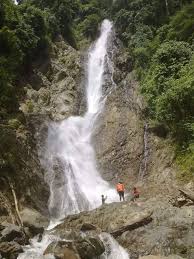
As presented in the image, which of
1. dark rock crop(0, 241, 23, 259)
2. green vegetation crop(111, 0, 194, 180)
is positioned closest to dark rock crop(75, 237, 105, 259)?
dark rock crop(0, 241, 23, 259)

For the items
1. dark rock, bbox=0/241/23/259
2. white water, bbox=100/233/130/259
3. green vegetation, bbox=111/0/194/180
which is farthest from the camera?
green vegetation, bbox=111/0/194/180

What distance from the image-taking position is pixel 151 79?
28.9 metres

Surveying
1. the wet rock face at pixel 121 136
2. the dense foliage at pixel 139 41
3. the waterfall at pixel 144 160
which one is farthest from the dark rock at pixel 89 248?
the dense foliage at pixel 139 41

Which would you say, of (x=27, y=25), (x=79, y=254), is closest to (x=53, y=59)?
(x=27, y=25)

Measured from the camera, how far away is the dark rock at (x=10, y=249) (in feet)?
48.9

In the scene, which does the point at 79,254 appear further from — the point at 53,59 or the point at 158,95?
the point at 53,59

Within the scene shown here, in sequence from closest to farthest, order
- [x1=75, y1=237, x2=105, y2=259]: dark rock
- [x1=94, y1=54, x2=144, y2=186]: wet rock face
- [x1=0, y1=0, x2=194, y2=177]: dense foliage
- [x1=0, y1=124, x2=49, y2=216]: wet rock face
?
[x1=75, y1=237, x2=105, y2=259]: dark rock < [x1=0, y1=124, x2=49, y2=216]: wet rock face < [x1=0, y1=0, x2=194, y2=177]: dense foliage < [x1=94, y1=54, x2=144, y2=186]: wet rock face

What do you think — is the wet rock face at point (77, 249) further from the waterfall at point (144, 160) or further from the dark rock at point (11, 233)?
the waterfall at point (144, 160)

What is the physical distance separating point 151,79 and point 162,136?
4688mm

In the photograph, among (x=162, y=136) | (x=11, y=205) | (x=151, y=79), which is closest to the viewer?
(x=11, y=205)

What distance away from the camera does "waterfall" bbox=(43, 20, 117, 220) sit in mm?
24094

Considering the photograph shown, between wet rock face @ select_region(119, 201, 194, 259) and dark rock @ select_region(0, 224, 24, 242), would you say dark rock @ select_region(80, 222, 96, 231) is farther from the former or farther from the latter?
dark rock @ select_region(0, 224, 24, 242)

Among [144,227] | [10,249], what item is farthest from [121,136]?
[10,249]

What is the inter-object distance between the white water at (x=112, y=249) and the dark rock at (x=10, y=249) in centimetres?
344
